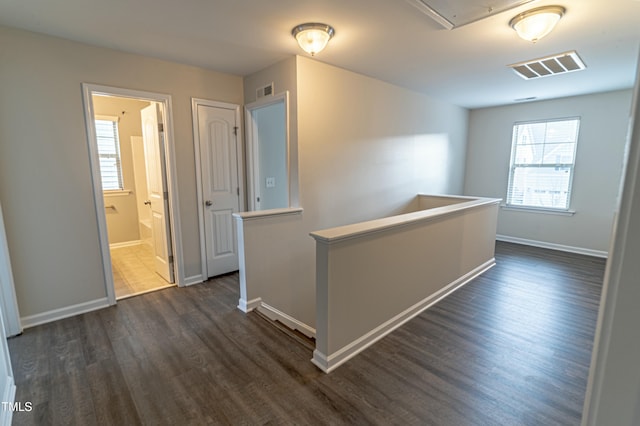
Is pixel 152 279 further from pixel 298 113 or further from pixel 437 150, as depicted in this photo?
pixel 437 150

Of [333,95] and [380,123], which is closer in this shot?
[333,95]

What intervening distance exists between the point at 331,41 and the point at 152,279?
3.56 m

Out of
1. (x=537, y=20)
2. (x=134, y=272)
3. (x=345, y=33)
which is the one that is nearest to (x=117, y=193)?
(x=134, y=272)

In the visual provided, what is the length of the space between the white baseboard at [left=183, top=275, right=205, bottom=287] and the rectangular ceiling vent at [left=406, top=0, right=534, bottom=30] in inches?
141

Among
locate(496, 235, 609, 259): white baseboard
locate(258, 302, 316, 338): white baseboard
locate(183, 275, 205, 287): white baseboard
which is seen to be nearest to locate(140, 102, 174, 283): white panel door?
locate(183, 275, 205, 287): white baseboard

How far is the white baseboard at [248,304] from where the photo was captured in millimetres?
2967

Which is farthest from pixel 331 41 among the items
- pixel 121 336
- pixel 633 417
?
pixel 121 336

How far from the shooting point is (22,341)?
8.10ft

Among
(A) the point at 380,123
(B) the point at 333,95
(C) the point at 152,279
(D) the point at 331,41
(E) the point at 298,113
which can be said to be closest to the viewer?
(D) the point at 331,41

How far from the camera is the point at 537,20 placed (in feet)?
7.24

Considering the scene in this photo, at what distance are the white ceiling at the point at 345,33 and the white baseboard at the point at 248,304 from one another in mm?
2542

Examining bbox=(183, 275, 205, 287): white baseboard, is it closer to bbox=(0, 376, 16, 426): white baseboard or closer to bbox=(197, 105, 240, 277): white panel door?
bbox=(197, 105, 240, 277): white panel door

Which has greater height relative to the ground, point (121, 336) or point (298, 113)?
point (298, 113)

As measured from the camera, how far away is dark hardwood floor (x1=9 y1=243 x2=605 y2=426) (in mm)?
1757
